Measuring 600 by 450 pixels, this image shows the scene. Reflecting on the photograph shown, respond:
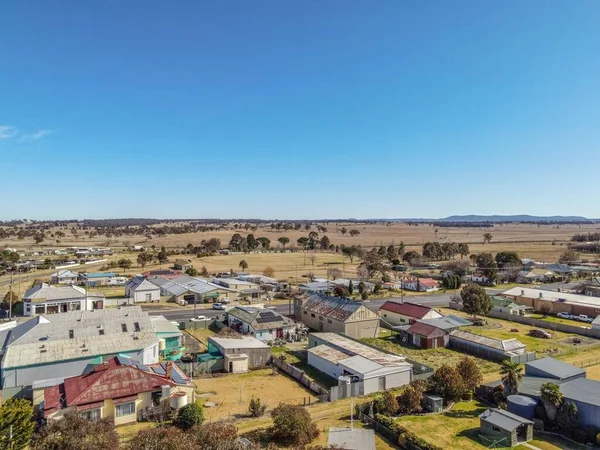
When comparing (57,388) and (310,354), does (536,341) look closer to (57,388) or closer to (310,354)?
(310,354)

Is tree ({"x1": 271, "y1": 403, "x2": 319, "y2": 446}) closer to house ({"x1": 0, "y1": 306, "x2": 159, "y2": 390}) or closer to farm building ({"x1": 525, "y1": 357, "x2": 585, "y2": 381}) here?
house ({"x1": 0, "y1": 306, "x2": 159, "y2": 390})

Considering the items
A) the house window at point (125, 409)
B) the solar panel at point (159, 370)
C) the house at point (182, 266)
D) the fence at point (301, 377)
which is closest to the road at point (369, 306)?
the fence at point (301, 377)

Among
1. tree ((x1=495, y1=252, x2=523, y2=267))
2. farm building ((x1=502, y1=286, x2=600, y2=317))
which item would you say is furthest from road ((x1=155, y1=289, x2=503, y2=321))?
tree ((x1=495, y1=252, x2=523, y2=267))

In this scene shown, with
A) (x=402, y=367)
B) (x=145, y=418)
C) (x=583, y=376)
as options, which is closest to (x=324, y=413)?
(x=402, y=367)

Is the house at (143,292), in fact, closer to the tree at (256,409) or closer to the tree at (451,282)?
the tree at (256,409)

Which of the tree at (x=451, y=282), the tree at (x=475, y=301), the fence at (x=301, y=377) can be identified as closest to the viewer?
the fence at (x=301, y=377)

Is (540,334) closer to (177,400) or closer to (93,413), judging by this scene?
(177,400)

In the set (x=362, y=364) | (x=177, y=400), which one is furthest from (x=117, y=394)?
(x=362, y=364)
